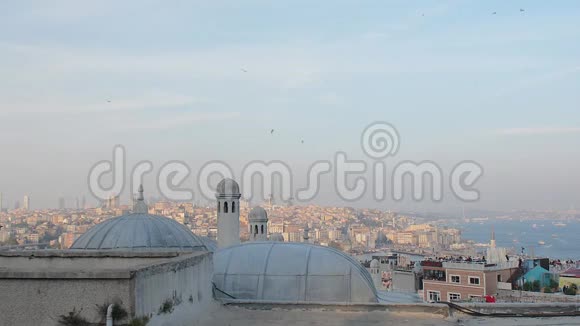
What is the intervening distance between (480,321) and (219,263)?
410 centimetres

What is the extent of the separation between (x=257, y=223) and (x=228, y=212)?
150cm

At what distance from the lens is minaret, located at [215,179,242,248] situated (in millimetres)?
21172

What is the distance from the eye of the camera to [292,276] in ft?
30.6

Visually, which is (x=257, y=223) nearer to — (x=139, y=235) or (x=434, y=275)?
(x=139, y=235)

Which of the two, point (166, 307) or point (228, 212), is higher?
point (228, 212)

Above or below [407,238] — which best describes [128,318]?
above

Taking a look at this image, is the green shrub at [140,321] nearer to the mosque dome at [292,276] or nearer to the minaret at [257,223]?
the mosque dome at [292,276]

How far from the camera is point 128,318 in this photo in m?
5.01

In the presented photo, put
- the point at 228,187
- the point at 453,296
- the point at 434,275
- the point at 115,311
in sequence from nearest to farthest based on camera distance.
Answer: the point at 115,311 → the point at 228,187 → the point at 453,296 → the point at 434,275

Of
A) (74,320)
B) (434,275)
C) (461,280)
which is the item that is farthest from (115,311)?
(434,275)

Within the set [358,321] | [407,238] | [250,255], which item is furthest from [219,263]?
[407,238]

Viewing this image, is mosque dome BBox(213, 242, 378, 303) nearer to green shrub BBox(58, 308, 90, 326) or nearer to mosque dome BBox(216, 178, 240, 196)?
green shrub BBox(58, 308, 90, 326)

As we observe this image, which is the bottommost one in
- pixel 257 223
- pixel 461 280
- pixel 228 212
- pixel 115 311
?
pixel 461 280

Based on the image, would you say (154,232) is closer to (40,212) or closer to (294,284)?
(294,284)
